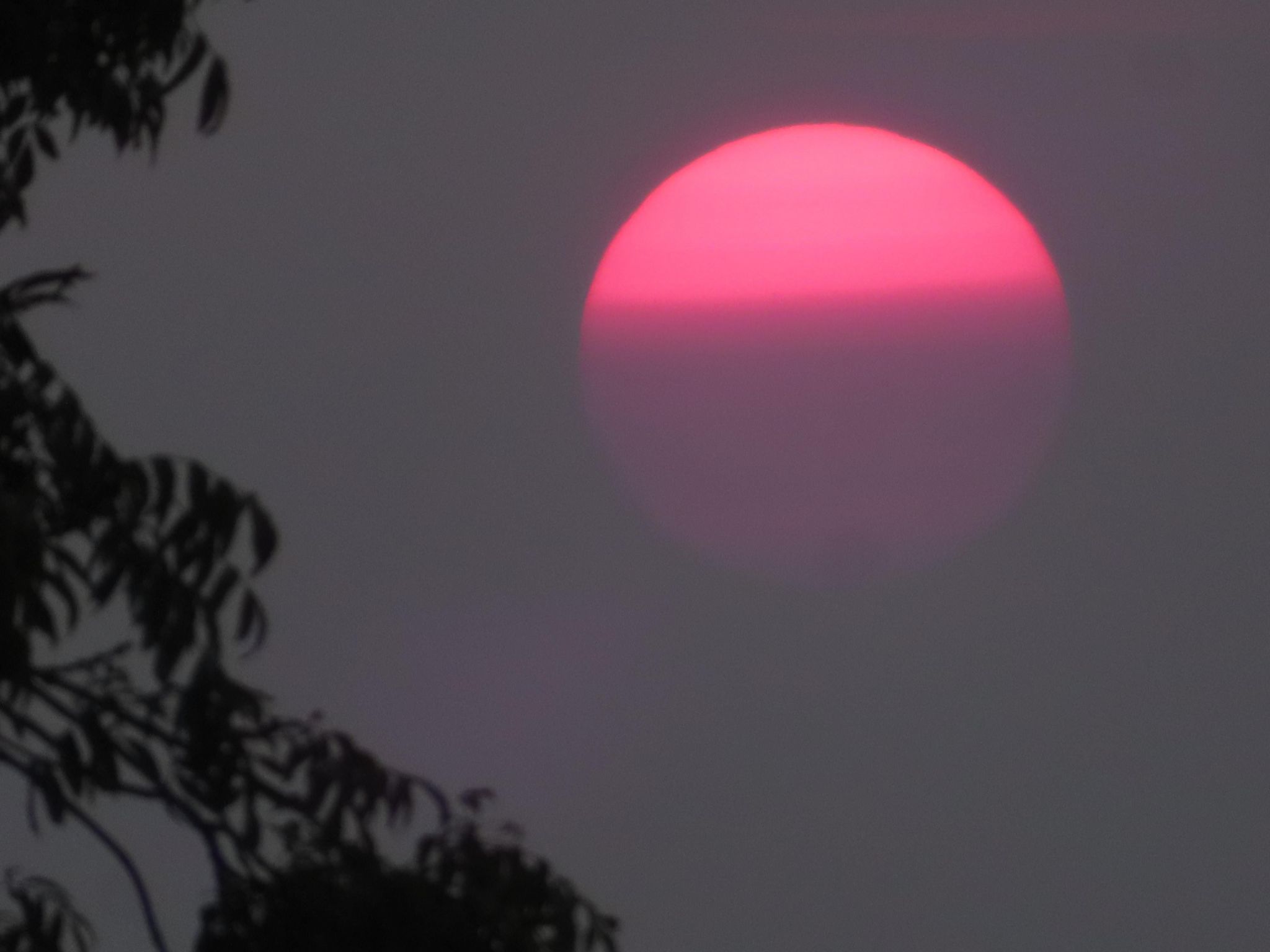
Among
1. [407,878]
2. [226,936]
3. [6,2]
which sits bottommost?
[226,936]

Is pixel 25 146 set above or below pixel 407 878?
above

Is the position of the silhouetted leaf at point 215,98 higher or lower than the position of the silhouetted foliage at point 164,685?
higher

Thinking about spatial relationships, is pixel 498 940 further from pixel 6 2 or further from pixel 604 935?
pixel 6 2

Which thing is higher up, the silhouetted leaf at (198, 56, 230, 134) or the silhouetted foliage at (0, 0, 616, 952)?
the silhouetted leaf at (198, 56, 230, 134)

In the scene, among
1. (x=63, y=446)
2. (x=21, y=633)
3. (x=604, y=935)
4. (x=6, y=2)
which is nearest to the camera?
(x=21, y=633)

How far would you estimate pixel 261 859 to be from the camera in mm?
5324

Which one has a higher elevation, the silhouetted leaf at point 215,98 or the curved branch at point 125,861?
the silhouetted leaf at point 215,98

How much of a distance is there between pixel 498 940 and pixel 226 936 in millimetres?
747

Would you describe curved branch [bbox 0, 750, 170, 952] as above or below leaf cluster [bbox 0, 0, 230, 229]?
below

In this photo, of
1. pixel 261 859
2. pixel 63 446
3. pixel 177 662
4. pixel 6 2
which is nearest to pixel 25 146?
pixel 6 2

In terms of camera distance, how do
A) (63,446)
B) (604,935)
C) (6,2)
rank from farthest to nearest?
(604,935) → (6,2) → (63,446)

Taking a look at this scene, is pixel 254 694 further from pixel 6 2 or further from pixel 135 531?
pixel 6 2

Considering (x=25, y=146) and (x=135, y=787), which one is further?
(x=25, y=146)

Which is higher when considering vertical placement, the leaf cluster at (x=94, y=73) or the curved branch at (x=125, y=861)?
the leaf cluster at (x=94, y=73)
